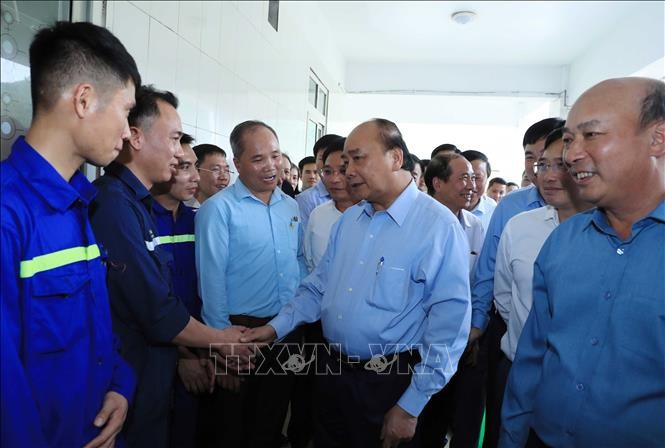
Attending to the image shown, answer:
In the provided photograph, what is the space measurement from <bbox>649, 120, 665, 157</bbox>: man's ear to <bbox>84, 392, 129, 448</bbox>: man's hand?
169 cm

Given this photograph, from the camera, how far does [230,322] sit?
2260mm

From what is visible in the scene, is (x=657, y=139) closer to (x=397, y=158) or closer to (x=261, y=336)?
(x=397, y=158)

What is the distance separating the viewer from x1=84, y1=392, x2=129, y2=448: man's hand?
124 centimetres

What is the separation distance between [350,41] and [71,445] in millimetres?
8613

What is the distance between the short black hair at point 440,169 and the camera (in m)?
3.08

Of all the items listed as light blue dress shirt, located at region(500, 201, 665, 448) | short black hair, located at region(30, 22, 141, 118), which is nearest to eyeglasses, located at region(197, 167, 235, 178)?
short black hair, located at region(30, 22, 141, 118)

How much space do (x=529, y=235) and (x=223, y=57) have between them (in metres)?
3.10

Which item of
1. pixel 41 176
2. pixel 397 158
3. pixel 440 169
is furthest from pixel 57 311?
pixel 440 169

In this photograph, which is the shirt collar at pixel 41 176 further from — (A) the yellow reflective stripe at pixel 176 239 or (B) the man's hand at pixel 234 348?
(A) the yellow reflective stripe at pixel 176 239

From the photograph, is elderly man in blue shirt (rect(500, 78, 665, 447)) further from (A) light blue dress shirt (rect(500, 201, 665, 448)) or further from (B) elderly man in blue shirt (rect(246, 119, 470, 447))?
(B) elderly man in blue shirt (rect(246, 119, 470, 447))

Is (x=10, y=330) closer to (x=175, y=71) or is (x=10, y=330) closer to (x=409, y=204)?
(x=409, y=204)

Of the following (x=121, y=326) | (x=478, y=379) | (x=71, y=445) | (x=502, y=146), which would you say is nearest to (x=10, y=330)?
(x=71, y=445)

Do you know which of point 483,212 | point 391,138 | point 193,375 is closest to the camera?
point 391,138

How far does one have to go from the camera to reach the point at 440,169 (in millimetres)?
3141
